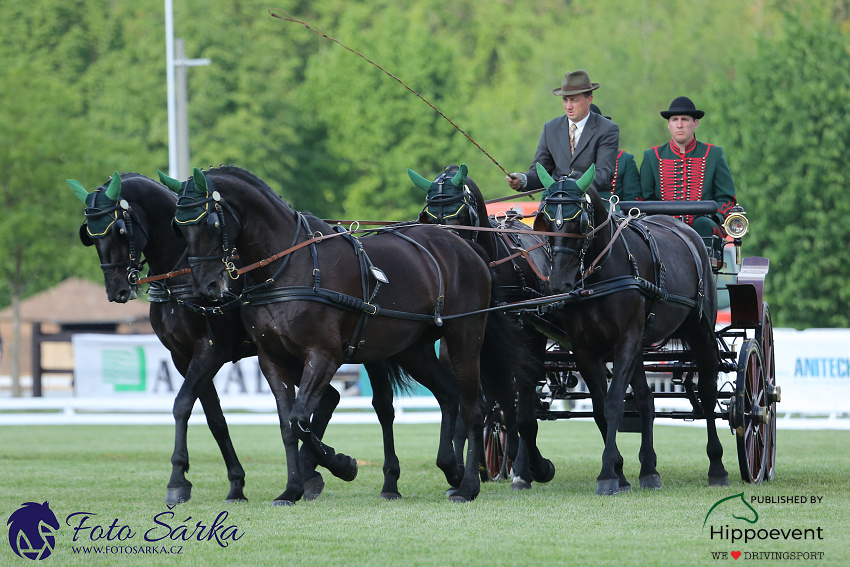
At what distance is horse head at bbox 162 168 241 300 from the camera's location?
8359 millimetres

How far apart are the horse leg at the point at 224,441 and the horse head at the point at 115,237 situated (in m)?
0.98

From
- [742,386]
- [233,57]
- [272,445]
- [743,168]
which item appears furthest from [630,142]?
[742,386]

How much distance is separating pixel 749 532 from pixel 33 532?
4199 millimetres

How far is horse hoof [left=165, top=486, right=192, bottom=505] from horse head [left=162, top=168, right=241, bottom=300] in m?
1.65

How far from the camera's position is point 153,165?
1388 inches

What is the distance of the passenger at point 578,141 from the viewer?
10219 mm

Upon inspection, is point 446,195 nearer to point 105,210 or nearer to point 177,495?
point 105,210

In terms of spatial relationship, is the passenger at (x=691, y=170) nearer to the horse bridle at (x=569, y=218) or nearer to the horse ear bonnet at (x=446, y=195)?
the horse ear bonnet at (x=446, y=195)

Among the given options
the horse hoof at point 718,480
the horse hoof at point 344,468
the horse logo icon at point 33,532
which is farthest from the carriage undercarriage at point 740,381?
the horse logo icon at point 33,532

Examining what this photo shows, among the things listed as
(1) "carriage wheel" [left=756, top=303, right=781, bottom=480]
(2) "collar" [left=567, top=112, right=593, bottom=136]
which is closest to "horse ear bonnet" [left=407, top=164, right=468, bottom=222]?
(2) "collar" [left=567, top=112, right=593, bottom=136]

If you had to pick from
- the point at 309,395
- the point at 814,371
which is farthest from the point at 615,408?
the point at 814,371

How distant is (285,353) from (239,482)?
4.00 feet

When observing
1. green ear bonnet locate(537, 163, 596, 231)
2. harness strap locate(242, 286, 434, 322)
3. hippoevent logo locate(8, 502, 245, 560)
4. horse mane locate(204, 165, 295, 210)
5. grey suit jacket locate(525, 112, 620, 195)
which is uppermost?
grey suit jacket locate(525, 112, 620, 195)

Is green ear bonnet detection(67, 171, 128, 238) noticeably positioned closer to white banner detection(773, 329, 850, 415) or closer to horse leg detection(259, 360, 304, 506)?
horse leg detection(259, 360, 304, 506)
